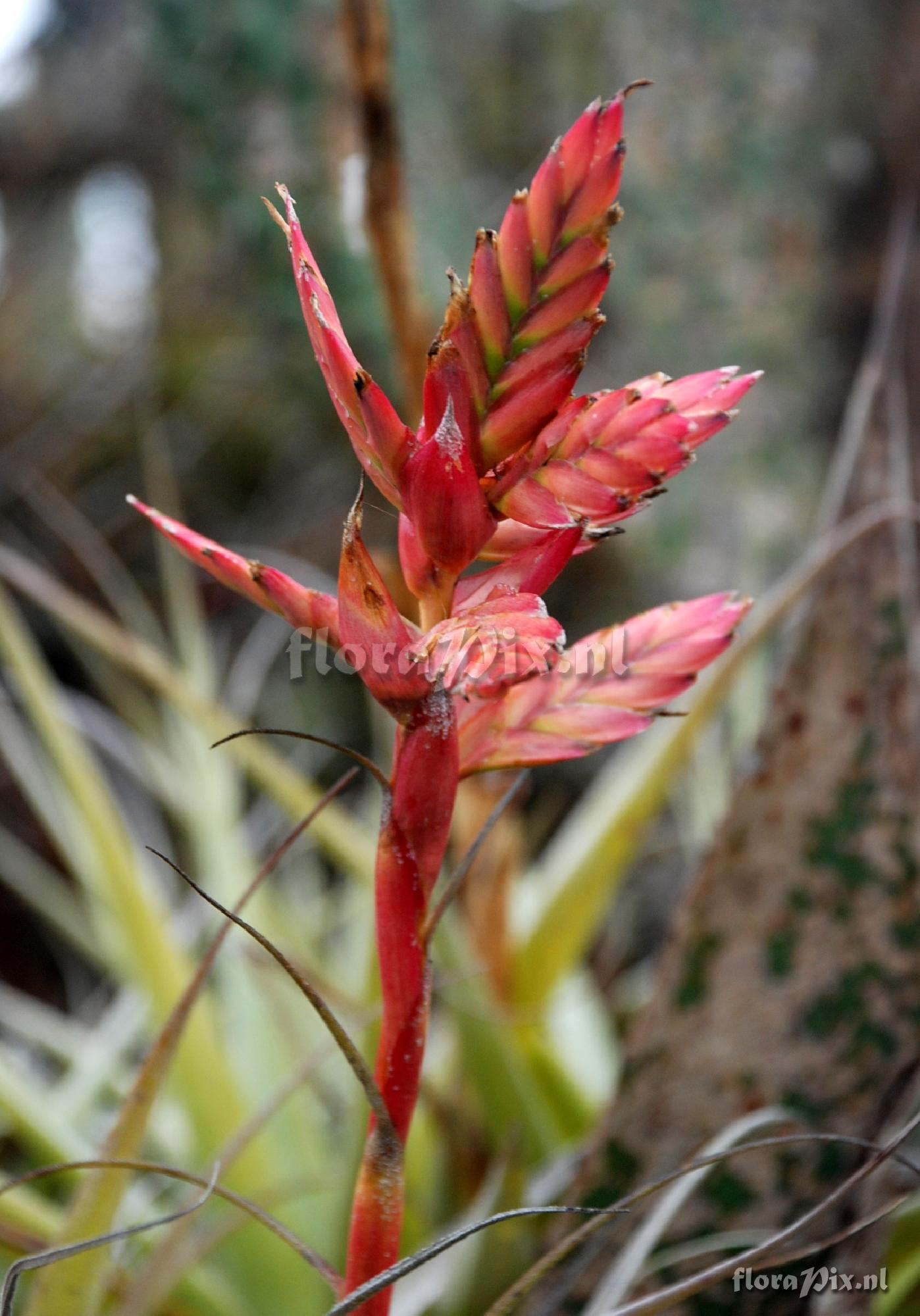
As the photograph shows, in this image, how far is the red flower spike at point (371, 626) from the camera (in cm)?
16

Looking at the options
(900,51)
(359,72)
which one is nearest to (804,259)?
(900,51)

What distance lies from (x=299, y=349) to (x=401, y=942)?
1406 mm

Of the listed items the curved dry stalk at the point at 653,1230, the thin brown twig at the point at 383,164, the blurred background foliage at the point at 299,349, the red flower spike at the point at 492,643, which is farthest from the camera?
the blurred background foliage at the point at 299,349

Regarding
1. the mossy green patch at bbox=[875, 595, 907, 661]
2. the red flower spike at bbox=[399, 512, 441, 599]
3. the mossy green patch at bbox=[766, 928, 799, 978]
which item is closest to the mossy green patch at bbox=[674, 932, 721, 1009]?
the mossy green patch at bbox=[766, 928, 799, 978]

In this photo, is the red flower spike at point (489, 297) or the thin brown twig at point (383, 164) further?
the thin brown twig at point (383, 164)

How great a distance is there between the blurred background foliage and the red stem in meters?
0.31

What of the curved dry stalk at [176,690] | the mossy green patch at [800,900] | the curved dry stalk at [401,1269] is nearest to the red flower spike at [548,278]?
the curved dry stalk at [401,1269]

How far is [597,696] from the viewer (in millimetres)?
190

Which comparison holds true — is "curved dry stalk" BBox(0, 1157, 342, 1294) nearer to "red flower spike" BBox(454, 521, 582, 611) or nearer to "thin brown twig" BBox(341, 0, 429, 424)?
"red flower spike" BBox(454, 521, 582, 611)

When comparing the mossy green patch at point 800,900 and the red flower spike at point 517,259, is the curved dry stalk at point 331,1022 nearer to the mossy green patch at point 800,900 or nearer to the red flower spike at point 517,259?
the red flower spike at point 517,259

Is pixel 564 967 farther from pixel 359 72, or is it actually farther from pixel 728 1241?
pixel 359 72

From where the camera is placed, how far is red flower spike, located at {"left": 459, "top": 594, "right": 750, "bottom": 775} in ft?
0.61

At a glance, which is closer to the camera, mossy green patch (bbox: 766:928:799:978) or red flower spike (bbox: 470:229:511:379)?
red flower spike (bbox: 470:229:511:379)

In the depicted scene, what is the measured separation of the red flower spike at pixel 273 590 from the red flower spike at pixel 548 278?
49mm
